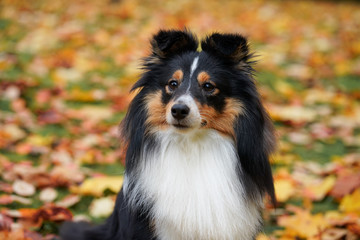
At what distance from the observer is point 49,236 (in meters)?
3.28

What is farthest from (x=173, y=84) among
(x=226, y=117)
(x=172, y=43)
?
(x=226, y=117)

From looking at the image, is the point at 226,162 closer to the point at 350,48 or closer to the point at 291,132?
the point at 291,132

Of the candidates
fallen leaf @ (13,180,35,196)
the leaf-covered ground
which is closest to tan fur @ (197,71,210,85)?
the leaf-covered ground

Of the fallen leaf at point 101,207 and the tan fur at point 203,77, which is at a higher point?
the tan fur at point 203,77

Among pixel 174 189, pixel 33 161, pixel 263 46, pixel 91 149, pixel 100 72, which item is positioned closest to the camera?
pixel 174 189

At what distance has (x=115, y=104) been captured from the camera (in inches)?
237

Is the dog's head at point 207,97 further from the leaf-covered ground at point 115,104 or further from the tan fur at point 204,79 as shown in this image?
the leaf-covered ground at point 115,104

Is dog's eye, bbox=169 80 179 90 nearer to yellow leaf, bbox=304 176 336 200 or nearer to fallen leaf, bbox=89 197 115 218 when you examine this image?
fallen leaf, bbox=89 197 115 218

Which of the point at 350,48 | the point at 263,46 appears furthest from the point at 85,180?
the point at 350,48

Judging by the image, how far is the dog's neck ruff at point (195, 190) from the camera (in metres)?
2.72

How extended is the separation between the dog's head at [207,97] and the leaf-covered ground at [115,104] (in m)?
0.56

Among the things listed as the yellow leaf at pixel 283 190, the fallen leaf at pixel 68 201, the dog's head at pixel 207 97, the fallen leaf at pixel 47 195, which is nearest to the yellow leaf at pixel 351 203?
the yellow leaf at pixel 283 190

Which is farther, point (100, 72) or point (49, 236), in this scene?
point (100, 72)

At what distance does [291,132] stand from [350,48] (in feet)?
11.8
